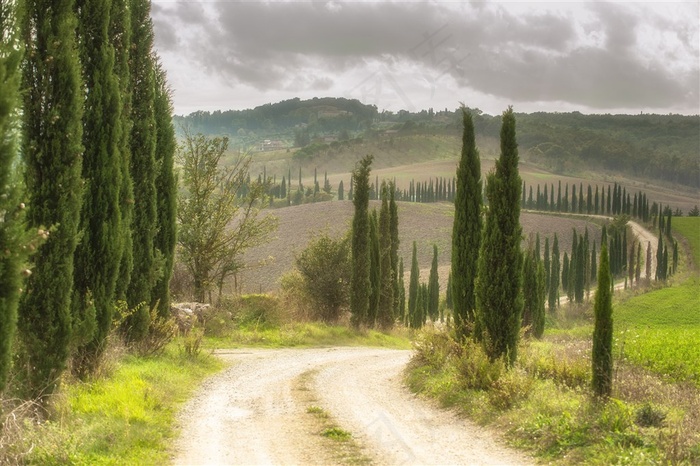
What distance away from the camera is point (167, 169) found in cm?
1853

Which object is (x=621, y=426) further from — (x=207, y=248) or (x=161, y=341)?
(x=207, y=248)

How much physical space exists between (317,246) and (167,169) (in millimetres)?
15038

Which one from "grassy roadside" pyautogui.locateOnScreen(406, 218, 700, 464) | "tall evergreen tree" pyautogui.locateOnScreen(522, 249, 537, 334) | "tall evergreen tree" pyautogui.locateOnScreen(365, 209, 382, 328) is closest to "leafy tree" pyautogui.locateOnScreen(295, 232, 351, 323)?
"tall evergreen tree" pyautogui.locateOnScreen(365, 209, 382, 328)

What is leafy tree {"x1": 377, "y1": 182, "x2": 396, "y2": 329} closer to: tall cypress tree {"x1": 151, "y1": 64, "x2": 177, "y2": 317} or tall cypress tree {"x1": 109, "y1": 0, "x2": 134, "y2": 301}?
tall cypress tree {"x1": 151, "y1": 64, "x2": 177, "y2": 317}

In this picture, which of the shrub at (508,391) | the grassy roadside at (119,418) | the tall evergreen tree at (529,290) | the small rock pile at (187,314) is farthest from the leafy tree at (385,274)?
the shrub at (508,391)

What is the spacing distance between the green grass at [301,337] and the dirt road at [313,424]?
635 cm

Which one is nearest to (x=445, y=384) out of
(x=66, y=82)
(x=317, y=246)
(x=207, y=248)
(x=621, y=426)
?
(x=621, y=426)

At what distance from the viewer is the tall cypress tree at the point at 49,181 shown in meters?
9.27

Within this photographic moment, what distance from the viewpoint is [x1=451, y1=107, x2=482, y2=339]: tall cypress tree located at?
17.3m

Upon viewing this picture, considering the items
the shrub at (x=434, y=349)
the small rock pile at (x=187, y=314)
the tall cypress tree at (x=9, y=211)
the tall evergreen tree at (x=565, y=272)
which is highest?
the tall cypress tree at (x=9, y=211)

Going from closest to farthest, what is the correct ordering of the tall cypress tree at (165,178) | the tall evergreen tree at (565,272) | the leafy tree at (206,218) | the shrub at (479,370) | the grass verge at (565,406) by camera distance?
the grass verge at (565,406), the shrub at (479,370), the tall cypress tree at (165,178), the leafy tree at (206,218), the tall evergreen tree at (565,272)

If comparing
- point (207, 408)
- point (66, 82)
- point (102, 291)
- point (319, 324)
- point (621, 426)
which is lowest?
point (319, 324)

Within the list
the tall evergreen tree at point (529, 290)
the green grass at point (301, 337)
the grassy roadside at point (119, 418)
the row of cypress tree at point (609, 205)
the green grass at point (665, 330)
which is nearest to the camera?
the grassy roadside at point (119, 418)

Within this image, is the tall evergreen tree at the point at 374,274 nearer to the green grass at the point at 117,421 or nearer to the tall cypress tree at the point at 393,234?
the tall cypress tree at the point at 393,234
